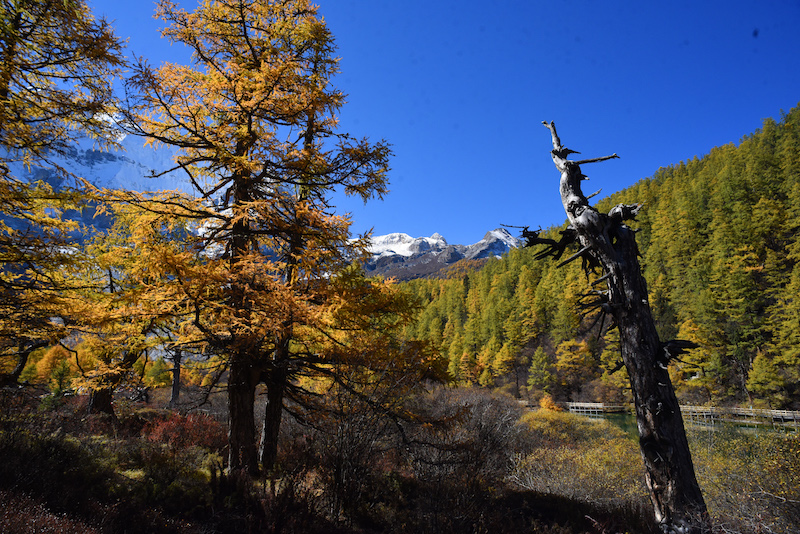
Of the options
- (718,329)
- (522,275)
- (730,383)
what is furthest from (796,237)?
(522,275)

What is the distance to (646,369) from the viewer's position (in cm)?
356

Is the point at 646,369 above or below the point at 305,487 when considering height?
above

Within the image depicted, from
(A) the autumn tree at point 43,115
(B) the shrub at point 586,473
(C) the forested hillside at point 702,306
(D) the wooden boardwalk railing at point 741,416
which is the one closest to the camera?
(A) the autumn tree at point 43,115

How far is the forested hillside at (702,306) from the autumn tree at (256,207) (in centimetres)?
2596

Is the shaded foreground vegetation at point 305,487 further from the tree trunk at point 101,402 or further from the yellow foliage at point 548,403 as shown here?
the yellow foliage at point 548,403

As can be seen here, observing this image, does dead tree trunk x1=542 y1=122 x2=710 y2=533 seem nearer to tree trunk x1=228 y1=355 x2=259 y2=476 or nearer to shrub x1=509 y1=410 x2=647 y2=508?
tree trunk x1=228 y1=355 x2=259 y2=476

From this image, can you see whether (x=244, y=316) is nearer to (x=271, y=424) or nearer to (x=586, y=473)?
(x=271, y=424)

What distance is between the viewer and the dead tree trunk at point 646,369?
11.0 ft

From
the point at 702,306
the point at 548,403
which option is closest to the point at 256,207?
the point at 548,403

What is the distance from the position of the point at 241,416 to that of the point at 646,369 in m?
6.43

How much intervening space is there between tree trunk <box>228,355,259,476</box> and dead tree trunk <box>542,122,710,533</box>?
5.88 metres

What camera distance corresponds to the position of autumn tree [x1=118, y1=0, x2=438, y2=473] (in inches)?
222

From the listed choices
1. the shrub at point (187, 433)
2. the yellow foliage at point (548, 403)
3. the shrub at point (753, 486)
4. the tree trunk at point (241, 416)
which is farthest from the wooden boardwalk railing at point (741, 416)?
the tree trunk at point (241, 416)

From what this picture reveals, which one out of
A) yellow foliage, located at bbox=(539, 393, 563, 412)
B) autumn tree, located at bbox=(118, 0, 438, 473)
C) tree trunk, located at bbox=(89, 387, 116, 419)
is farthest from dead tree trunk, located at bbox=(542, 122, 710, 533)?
yellow foliage, located at bbox=(539, 393, 563, 412)
